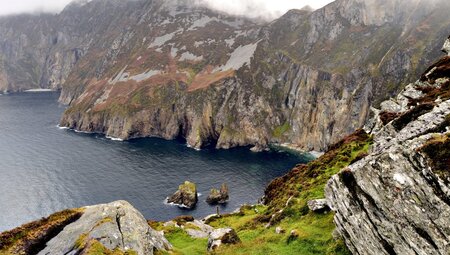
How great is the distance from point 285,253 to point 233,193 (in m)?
103

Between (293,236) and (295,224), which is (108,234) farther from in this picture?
(295,224)

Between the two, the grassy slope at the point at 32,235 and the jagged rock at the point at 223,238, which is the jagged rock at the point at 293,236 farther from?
Answer: the grassy slope at the point at 32,235

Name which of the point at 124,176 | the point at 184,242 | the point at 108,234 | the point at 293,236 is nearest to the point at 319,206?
the point at 293,236

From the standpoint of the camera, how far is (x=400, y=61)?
190 meters

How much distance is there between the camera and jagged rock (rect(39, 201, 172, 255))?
106 feet

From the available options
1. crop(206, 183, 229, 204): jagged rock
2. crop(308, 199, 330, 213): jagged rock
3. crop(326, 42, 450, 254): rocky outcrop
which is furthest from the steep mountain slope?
crop(206, 183, 229, 204): jagged rock

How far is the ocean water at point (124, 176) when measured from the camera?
12812cm

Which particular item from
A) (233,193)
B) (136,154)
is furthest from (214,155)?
(233,193)

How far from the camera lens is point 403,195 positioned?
69.8 ft

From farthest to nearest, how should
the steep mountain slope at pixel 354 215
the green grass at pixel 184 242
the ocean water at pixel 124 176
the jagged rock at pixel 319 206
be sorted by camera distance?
the ocean water at pixel 124 176 < the green grass at pixel 184 242 < the jagged rock at pixel 319 206 < the steep mountain slope at pixel 354 215

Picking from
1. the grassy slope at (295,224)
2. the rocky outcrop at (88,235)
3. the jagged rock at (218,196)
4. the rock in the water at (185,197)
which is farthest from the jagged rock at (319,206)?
the jagged rock at (218,196)

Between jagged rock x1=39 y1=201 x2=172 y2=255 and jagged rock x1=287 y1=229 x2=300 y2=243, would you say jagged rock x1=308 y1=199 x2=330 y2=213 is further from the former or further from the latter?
jagged rock x1=39 y1=201 x2=172 y2=255

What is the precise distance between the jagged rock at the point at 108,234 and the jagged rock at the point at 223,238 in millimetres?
4613

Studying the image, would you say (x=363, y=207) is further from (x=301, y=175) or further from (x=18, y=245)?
(x=301, y=175)
